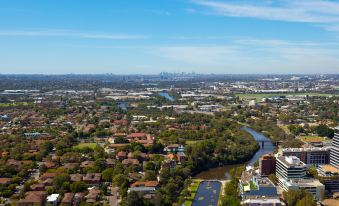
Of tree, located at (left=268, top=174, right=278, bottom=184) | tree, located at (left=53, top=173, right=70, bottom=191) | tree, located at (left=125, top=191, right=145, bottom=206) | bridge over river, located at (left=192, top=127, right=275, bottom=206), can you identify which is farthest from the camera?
tree, located at (left=268, top=174, right=278, bottom=184)

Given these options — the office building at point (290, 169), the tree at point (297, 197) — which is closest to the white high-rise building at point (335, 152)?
the office building at point (290, 169)

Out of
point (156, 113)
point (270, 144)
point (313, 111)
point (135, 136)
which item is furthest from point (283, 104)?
point (135, 136)

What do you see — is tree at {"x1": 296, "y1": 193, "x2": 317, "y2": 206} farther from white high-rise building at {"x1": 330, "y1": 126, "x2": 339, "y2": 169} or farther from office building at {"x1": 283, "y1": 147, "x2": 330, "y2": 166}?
office building at {"x1": 283, "y1": 147, "x2": 330, "y2": 166}

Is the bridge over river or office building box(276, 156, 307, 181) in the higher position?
office building box(276, 156, 307, 181)

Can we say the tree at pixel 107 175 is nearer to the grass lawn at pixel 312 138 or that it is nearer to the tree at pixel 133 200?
the tree at pixel 133 200

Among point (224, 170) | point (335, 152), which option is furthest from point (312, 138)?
point (224, 170)

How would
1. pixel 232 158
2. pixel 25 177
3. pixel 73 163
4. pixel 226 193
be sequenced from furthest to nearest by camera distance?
pixel 232 158 < pixel 73 163 < pixel 25 177 < pixel 226 193

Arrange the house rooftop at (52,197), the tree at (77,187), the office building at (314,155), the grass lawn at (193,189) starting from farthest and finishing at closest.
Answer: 1. the office building at (314,155)
2. the tree at (77,187)
3. the grass lawn at (193,189)
4. the house rooftop at (52,197)

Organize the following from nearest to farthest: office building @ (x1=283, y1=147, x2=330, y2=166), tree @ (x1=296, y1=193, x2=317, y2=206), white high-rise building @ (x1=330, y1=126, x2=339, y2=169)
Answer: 1. tree @ (x1=296, y1=193, x2=317, y2=206)
2. white high-rise building @ (x1=330, y1=126, x2=339, y2=169)
3. office building @ (x1=283, y1=147, x2=330, y2=166)

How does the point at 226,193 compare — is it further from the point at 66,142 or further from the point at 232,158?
the point at 66,142

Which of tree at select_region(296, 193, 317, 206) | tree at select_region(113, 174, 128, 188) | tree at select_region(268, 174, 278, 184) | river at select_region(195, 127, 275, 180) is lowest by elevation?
river at select_region(195, 127, 275, 180)

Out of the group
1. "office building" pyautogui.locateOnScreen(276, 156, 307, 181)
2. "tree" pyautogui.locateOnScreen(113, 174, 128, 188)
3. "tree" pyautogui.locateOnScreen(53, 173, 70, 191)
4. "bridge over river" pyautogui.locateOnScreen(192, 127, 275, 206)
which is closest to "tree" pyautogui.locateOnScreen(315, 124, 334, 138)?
"bridge over river" pyautogui.locateOnScreen(192, 127, 275, 206)
